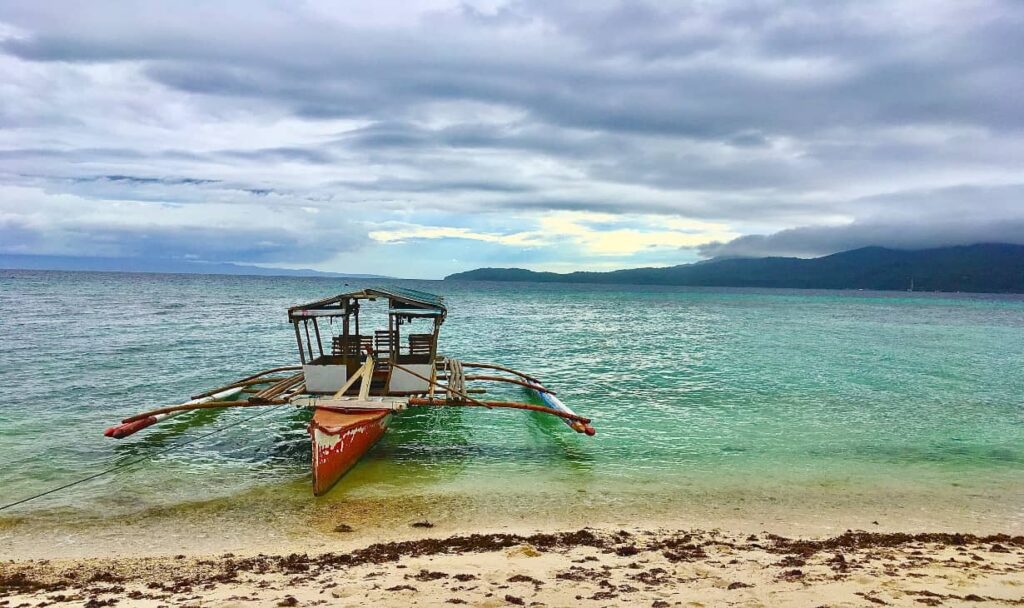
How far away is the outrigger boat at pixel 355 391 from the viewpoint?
12453 millimetres

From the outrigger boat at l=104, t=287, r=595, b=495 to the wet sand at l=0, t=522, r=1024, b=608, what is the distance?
2999 mm

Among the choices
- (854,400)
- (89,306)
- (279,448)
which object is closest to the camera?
(279,448)

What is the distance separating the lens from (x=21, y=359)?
25.9 m

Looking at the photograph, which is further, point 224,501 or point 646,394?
point 646,394

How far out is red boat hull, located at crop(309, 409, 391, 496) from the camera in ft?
37.4

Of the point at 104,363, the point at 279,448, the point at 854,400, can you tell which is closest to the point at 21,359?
the point at 104,363

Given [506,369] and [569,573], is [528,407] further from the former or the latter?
[506,369]

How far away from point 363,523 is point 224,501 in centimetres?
289

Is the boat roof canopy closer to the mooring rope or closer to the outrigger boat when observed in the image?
the outrigger boat

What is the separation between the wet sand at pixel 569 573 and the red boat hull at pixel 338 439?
2020mm

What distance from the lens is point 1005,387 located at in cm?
2533

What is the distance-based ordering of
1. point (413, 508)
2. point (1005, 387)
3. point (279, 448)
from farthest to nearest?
point (1005, 387)
point (279, 448)
point (413, 508)

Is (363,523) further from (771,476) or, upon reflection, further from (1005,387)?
(1005,387)

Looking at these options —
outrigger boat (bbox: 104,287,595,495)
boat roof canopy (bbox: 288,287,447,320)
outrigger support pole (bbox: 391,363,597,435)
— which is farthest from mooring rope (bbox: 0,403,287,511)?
outrigger support pole (bbox: 391,363,597,435)
